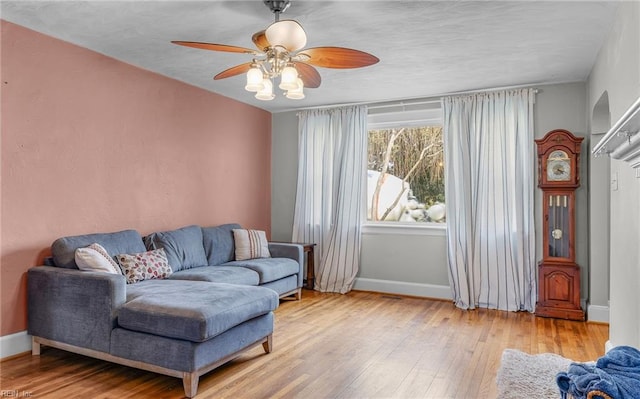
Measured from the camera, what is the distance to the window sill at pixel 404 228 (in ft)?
16.9

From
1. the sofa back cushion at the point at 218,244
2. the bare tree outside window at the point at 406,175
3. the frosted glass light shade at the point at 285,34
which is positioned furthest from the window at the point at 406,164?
Result: the frosted glass light shade at the point at 285,34

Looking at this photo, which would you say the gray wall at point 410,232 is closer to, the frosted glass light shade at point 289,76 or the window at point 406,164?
the window at point 406,164

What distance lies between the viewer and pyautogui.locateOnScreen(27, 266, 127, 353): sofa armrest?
2789 mm

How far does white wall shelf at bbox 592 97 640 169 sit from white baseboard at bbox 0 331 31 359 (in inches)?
155

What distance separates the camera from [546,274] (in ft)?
14.3

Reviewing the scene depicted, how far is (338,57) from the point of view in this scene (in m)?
2.72

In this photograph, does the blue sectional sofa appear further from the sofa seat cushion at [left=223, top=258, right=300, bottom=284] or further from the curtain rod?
the curtain rod

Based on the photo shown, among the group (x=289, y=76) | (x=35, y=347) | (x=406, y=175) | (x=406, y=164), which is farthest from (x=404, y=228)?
(x=35, y=347)

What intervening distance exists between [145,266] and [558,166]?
159 inches

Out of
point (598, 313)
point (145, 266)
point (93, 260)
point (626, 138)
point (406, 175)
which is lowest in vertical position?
point (598, 313)

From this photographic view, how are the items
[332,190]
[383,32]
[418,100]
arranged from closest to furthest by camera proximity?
1. [383,32]
2. [418,100]
3. [332,190]

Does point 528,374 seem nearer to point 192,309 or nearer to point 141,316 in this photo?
point 192,309

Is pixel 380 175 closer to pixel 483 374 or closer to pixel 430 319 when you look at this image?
pixel 430 319

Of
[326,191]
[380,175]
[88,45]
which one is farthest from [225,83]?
[380,175]
